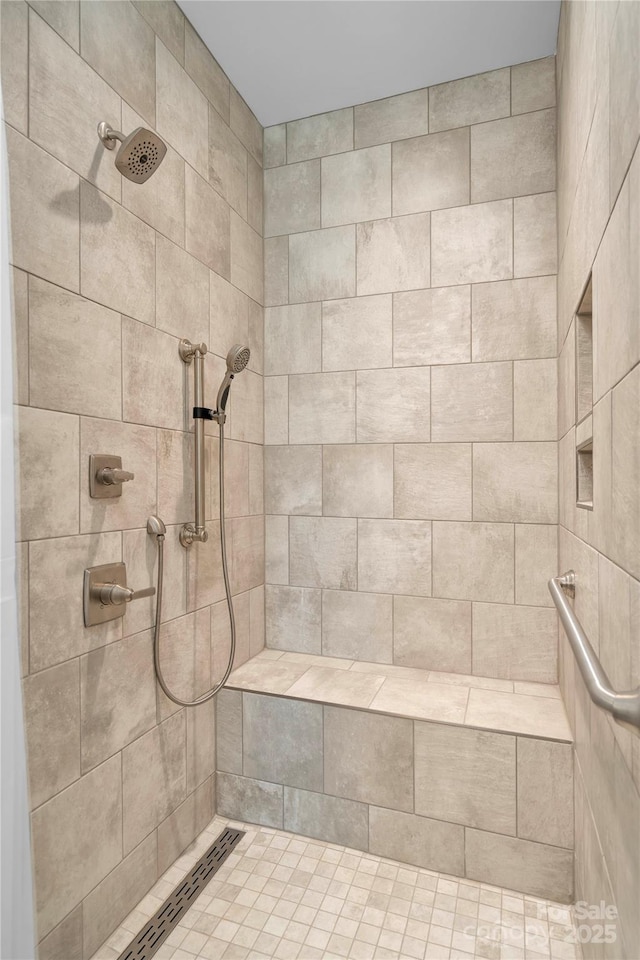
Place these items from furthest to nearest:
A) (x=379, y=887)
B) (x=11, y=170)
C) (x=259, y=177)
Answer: (x=259, y=177), (x=379, y=887), (x=11, y=170)

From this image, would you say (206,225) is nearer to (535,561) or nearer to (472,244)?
(472,244)

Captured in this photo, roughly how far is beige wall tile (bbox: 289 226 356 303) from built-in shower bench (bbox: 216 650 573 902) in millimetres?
1556

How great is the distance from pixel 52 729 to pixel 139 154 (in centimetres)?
142

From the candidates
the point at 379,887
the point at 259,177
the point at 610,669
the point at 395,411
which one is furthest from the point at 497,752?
the point at 259,177

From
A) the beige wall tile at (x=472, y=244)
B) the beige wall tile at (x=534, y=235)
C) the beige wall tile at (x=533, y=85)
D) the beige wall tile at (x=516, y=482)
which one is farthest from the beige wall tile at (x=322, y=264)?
the beige wall tile at (x=516, y=482)

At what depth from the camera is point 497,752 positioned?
1.63 meters

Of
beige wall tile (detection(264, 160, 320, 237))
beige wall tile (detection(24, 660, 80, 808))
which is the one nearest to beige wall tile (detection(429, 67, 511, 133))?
beige wall tile (detection(264, 160, 320, 237))

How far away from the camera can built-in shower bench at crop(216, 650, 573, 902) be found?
1598 millimetres

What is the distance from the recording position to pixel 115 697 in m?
1.46

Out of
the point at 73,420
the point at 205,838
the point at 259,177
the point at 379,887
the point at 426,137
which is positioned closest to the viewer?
the point at 73,420

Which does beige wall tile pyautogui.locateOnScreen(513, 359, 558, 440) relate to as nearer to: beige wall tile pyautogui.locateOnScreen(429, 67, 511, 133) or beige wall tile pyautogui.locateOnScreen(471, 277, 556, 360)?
beige wall tile pyautogui.locateOnScreen(471, 277, 556, 360)

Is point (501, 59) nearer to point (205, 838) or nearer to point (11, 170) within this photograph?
point (11, 170)

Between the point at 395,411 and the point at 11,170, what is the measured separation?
1455 millimetres

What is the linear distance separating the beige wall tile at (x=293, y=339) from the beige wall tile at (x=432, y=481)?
547mm
